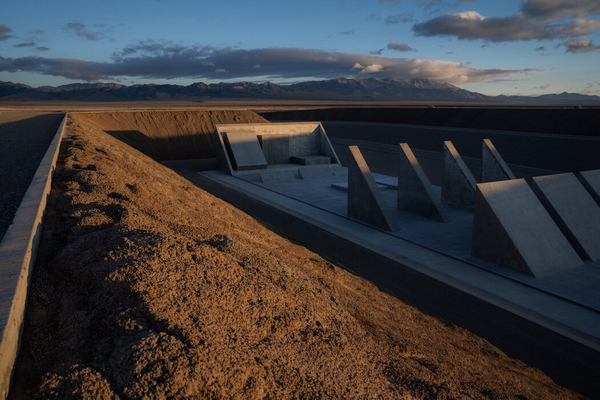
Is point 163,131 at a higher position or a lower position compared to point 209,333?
higher

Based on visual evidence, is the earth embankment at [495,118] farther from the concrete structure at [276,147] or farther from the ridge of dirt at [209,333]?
the ridge of dirt at [209,333]

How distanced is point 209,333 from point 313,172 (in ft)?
59.7

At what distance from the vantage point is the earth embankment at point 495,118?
26969 millimetres

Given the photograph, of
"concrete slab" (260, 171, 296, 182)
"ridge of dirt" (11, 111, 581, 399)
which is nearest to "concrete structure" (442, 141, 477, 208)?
"concrete slab" (260, 171, 296, 182)

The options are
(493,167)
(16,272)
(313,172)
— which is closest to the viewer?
(16,272)

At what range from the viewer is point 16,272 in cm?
363

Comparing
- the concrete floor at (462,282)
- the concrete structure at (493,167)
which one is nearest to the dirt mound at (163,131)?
the concrete floor at (462,282)

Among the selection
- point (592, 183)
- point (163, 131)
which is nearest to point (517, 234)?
point (592, 183)

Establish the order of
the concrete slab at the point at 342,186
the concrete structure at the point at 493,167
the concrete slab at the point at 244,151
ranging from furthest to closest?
the concrete slab at the point at 244,151
the concrete slab at the point at 342,186
the concrete structure at the point at 493,167

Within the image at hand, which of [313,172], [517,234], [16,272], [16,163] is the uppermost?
[16,163]

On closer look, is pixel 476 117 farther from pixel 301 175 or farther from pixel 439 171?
pixel 301 175

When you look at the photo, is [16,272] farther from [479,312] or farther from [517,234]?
[517,234]

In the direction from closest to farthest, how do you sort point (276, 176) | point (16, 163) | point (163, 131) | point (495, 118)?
1. point (16, 163)
2. point (276, 176)
3. point (163, 131)
4. point (495, 118)

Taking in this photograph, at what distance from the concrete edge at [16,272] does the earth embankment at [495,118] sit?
99.6ft
